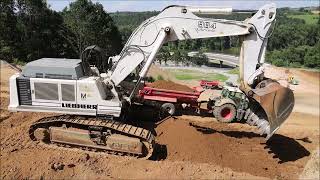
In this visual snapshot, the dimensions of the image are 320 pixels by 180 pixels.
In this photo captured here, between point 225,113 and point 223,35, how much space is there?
4.11m

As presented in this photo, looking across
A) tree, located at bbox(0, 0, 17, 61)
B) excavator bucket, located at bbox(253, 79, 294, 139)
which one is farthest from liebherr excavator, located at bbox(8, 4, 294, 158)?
tree, located at bbox(0, 0, 17, 61)

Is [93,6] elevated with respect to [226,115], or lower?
elevated

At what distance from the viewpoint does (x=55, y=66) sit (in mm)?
12078

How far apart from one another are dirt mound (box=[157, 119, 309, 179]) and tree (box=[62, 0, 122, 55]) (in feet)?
88.5

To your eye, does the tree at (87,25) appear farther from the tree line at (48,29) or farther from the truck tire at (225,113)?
the truck tire at (225,113)

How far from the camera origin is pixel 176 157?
1222 centimetres

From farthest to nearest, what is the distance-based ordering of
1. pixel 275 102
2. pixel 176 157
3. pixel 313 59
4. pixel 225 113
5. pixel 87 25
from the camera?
pixel 313 59 < pixel 87 25 < pixel 225 113 < pixel 176 157 < pixel 275 102

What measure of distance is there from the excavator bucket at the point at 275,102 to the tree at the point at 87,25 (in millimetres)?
28758

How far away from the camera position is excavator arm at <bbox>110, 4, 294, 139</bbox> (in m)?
A: 11.6

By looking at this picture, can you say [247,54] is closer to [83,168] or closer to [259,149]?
[259,149]

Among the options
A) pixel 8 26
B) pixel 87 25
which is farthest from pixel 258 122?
pixel 8 26

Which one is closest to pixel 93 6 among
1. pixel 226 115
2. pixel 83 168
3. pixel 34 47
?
pixel 34 47

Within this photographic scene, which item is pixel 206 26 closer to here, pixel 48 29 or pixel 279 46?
pixel 48 29

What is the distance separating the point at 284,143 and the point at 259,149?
1.57 metres
